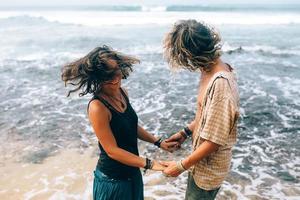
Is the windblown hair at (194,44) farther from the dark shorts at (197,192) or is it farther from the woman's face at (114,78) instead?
the dark shorts at (197,192)

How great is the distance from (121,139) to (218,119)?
0.84 m

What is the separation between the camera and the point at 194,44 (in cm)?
287

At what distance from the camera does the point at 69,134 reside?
26.0 ft

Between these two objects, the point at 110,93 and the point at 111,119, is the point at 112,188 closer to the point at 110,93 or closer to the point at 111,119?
the point at 111,119

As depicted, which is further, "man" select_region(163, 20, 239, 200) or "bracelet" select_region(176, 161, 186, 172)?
"bracelet" select_region(176, 161, 186, 172)

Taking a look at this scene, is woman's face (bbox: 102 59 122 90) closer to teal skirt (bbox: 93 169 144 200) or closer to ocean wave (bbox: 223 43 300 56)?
teal skirt (bbox: 93 169 144 200)

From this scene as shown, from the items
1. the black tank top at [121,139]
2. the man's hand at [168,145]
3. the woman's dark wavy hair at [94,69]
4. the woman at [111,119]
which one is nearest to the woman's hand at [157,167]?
the woman at [111,119]

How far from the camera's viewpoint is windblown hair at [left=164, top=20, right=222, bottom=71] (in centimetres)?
288

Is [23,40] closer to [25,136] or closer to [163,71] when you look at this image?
[163,71]


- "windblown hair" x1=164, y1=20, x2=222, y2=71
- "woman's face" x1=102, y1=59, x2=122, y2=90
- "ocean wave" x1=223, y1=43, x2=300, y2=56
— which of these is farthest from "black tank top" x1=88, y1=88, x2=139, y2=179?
"ocean wave" x1=223, y1=43, x2=300, y2=56

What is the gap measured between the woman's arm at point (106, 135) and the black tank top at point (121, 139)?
0.17 feet

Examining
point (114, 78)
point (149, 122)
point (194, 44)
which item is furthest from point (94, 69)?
point (149, 122)

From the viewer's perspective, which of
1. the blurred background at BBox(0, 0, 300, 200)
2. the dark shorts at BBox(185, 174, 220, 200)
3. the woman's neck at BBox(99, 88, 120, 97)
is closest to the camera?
the woman's neck at BBox(99, 88, 120, 97)

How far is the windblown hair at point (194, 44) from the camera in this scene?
288cm
